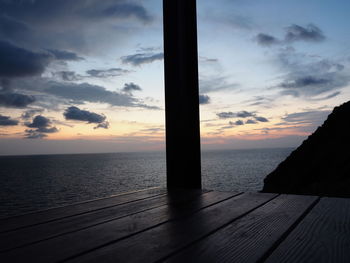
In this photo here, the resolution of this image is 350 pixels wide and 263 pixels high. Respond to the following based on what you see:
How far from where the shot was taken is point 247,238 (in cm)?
100

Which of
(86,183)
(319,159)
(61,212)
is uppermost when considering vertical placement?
(61,212)

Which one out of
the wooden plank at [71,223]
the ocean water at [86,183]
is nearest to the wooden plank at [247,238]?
the wooden plank at [71,223]

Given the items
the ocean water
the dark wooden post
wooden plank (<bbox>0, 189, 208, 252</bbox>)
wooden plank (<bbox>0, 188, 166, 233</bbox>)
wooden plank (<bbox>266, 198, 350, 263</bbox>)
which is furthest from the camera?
the ocean water

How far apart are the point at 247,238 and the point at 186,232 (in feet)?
0.80

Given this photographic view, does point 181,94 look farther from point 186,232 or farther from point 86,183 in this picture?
point 86,183

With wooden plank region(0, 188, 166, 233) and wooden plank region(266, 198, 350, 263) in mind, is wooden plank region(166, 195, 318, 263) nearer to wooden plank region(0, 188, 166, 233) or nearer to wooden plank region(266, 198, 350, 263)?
wooden plank region(266, 198, 350, 263)

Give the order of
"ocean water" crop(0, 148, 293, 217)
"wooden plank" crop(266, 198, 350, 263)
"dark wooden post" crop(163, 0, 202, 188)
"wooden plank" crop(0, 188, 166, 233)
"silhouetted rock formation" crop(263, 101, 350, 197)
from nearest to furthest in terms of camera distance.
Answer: "wooden plank" crop(266, 198, 350, 263)
"wooden plank" crop(0, 188, 166, 233)
"dark wooden post" crop(163, 0, 202, 188)
"silhouetted rock formation" crop(263, 101, 350, 197)
"ocean water" crop(0, 148, 293, 217)

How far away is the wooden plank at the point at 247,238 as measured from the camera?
827 millimetres

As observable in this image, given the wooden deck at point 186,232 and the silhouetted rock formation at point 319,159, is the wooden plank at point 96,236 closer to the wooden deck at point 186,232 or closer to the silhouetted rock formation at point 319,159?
the wooden deck at point 186,232

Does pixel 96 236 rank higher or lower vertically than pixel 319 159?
higher

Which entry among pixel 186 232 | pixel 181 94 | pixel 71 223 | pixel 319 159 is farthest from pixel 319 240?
pixel 319 159

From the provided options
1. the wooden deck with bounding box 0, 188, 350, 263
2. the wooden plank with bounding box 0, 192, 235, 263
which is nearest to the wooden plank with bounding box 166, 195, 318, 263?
the wooden deck with bounding box 0, 188, 350, 263

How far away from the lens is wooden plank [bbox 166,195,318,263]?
827 millimetres

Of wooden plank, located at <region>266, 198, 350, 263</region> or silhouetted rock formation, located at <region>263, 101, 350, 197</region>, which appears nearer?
A: wooden plank, located at <region>266, 198, 350, 263</region>
